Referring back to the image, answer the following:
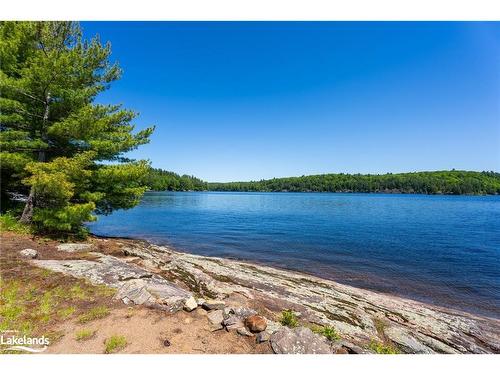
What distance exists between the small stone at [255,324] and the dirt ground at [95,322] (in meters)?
0.27

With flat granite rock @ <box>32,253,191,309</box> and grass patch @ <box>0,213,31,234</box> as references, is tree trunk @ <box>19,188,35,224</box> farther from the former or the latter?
flat granite rock @ <box>32,253,191,309</box>

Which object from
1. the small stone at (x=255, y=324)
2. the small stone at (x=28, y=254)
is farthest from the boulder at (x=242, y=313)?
the small stone at (x=28, y=254)

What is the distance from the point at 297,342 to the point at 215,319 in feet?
6.44

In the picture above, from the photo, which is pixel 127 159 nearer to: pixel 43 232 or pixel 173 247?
pixel 43 232

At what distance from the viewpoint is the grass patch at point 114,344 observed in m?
4.77

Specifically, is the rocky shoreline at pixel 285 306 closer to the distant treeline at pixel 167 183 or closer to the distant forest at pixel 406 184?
the distant forest at pixel 406 184

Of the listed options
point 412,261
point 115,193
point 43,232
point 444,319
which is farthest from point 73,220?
point 412,261

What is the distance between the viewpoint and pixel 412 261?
18109 mm

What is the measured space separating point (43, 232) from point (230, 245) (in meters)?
12.9

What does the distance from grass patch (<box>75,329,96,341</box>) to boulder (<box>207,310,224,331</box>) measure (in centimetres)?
242

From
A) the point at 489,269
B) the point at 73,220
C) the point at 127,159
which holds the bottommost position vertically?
the point at 489,269

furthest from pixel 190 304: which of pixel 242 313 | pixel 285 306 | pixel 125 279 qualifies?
pixel 285 306
